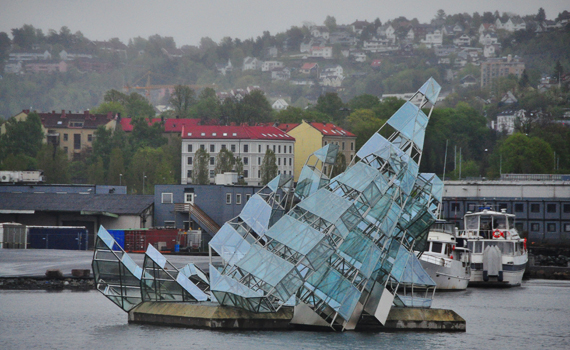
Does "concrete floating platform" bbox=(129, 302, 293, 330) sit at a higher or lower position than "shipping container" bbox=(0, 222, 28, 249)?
lower

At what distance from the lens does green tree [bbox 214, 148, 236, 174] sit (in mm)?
191750

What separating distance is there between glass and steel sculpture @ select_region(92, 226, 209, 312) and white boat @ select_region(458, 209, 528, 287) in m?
44.4

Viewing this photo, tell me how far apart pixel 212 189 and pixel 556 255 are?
43.8m

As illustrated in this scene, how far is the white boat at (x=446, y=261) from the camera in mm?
86562

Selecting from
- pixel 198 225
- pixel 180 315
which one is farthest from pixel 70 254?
pixel 180 315

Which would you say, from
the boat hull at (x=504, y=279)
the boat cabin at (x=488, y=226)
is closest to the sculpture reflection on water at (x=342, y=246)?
the boat hull at (x=504, y=279)

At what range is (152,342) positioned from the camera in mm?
48812

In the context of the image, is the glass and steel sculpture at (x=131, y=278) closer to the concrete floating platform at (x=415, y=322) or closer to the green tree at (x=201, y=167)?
the concrete floating platform at (x=415, y=322)

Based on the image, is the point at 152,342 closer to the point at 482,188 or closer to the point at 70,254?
the point at 70,254

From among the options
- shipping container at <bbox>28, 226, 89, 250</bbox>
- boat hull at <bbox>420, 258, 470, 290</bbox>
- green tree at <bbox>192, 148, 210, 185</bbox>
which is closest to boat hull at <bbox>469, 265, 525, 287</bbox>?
boat hull at <bbox>420, 258, 470, 290</bbox>

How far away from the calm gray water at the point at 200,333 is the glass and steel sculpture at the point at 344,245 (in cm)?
183

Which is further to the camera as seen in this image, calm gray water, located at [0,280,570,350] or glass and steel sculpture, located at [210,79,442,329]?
glass and steel sculpture, located at [210,79,442,329]

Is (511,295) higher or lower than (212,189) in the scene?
lower

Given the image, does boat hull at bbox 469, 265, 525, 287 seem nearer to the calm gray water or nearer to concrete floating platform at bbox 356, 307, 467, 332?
the calm gray water
